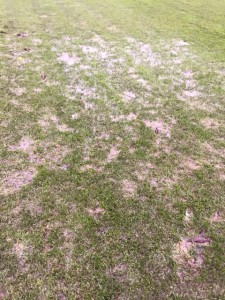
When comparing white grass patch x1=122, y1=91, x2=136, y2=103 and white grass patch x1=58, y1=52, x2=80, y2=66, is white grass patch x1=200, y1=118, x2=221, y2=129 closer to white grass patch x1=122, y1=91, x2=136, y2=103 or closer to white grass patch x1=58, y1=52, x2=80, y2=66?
white grass patch x1=122, y1=91, x2=136, y2=103

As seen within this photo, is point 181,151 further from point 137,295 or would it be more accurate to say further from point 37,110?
point 37,110

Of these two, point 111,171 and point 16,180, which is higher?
point 111,171

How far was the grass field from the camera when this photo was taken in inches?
139

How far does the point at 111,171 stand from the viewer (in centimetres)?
494

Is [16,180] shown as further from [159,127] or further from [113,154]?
[159,127]

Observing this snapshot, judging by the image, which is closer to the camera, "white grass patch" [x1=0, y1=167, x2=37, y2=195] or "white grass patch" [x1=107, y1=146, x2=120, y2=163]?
"white grass patch" [x1=0, y1=167, x2=37, y2=195]

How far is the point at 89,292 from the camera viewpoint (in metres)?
3.33

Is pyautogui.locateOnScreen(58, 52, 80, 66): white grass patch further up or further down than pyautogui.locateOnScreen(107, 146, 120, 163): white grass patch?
further up

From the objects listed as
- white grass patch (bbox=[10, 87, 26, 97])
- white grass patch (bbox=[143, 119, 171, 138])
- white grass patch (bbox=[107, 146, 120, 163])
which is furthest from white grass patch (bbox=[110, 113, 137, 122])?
white grass patch (bbox=[10, 87, 26, 97])

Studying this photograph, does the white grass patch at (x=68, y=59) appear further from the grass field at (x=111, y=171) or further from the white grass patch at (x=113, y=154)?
the white grass patch at (x=113, y=154)

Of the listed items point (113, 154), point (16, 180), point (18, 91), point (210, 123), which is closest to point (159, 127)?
point (210, 123)

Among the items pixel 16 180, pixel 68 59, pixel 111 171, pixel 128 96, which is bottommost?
pixel 16 180

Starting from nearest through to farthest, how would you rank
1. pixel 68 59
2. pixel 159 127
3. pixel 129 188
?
pixel 129 188 < pixel 159 127 < pixel 68 59

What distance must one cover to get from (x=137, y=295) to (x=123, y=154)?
8.45 ft
